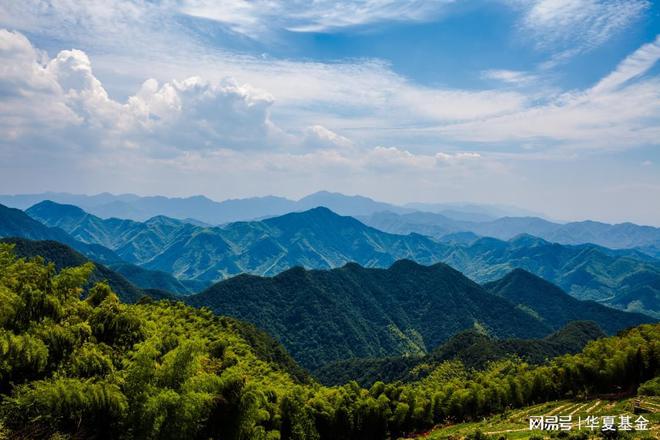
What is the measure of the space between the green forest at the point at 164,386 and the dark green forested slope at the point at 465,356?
7439cm

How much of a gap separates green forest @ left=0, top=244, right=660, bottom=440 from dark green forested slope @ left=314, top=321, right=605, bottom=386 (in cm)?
7439

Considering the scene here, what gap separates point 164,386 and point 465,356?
119m

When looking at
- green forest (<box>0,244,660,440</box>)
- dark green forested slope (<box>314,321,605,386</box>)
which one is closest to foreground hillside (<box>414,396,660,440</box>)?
green forest (<box>0,244,660,440</box>)

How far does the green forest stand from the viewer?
89.8 ft

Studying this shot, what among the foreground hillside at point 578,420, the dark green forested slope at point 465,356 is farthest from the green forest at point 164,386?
the dark green forested slope at point 465,356

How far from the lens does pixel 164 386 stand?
29.7m

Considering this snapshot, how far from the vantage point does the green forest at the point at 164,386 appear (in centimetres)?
2738

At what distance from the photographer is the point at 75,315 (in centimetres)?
3719

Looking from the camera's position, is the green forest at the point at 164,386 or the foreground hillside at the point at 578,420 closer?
the green forest at the point at 164,386

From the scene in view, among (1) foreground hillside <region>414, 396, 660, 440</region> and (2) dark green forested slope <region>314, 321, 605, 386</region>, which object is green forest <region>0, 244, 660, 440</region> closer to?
(1) foreground hillside <region>414, 396, 660, 440</region>

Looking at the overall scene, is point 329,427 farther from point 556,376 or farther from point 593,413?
point 556,376

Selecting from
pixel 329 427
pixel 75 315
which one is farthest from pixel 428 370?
pixel 75 315

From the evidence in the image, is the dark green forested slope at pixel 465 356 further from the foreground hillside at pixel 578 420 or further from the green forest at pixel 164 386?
the foreground hillside at pixel 578 420

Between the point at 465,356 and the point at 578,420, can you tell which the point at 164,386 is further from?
the point at 465,356
